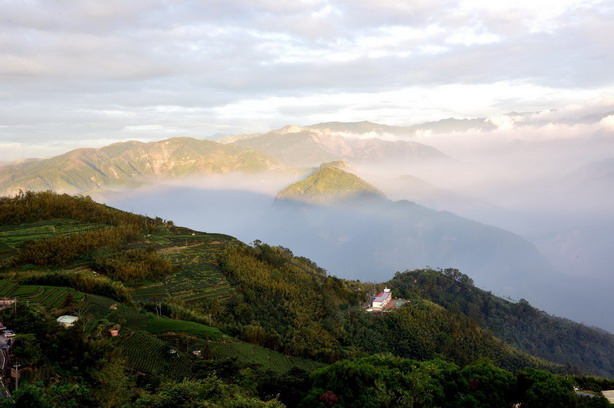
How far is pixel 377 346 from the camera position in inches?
2269

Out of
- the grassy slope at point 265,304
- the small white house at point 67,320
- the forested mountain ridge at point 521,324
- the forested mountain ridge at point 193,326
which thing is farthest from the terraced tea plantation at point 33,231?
the forested mountain ridge at point 521,324

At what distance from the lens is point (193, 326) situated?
4012 cm

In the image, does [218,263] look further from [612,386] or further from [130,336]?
[612,386]

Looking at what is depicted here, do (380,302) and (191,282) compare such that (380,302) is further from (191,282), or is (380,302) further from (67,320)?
(67,320)

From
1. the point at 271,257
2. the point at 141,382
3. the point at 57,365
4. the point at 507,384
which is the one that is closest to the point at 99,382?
the point at 57,365

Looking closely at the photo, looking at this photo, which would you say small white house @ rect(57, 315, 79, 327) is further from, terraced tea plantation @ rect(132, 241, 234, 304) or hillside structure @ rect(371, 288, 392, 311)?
hillside structure @ rect(371, 288, 392, 311)

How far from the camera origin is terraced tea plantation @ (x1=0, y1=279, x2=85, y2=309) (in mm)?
35516

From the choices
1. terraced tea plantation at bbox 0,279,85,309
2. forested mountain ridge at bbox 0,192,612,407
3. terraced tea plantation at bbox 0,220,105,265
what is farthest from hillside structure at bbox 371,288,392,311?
terraced tea plantation at bbox 0,279,85,309

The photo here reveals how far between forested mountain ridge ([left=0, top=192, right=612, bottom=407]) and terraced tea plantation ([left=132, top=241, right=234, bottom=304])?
0.77ft

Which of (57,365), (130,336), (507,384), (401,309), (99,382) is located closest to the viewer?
(99,382)

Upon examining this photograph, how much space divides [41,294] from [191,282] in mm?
20406

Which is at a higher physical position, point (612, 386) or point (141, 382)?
point (141, 382)

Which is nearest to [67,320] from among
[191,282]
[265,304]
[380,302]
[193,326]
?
[193,326]

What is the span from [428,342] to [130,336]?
45.2 meters
